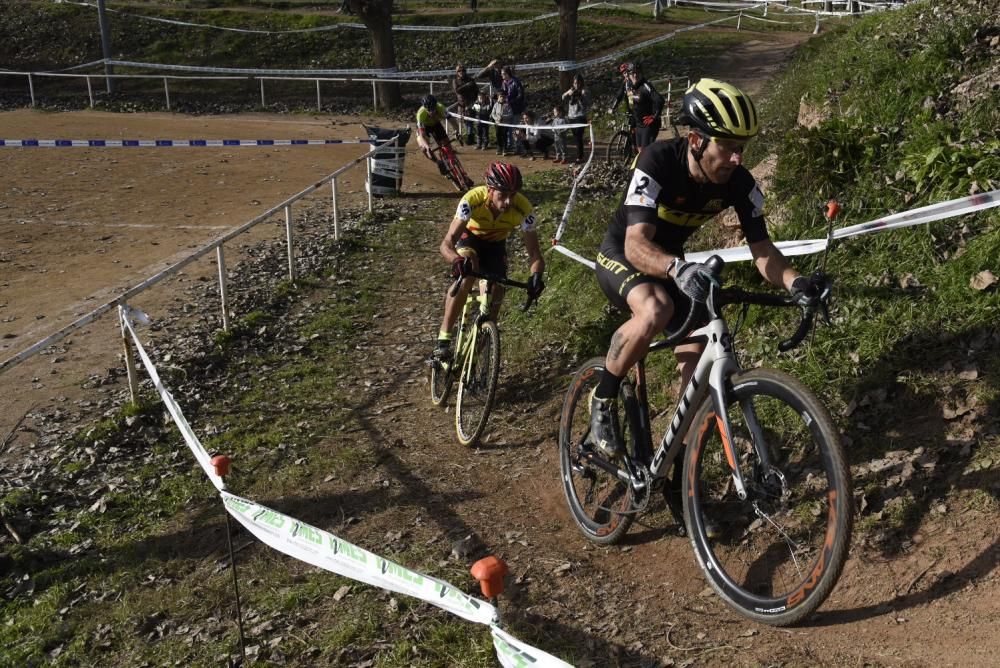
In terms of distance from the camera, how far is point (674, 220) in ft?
17.3

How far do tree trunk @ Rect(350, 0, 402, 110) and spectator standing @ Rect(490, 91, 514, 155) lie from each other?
8.73 meters

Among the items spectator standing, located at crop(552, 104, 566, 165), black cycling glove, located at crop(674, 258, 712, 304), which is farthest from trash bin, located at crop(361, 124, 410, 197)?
black cycling glove, located at crop(674, 258, 712, 304)

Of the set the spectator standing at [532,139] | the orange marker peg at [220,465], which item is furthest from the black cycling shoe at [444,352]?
the spectator standing at [532,139]

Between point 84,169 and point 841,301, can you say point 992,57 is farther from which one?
point 84,169

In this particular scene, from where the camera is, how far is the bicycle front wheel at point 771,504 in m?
3.94

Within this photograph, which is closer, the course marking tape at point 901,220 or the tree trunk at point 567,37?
the course marking tape at point 901,220

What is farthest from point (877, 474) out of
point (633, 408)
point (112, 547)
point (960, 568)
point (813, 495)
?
point (112, 547)

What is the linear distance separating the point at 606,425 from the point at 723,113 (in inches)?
77.2

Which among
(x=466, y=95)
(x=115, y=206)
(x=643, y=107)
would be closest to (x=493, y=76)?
(x=466, y=95)

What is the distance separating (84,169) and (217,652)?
19029mm

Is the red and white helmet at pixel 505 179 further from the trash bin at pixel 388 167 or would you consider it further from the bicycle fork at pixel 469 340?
the trash bin at pixel 388 167

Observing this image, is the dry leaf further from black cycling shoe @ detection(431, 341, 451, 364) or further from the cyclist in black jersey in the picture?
black cycling shoe @ detection(431, 341, 451, 364)

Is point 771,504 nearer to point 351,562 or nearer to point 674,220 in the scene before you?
point 674,220

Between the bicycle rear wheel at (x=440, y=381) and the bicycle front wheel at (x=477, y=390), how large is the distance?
41 centimetres
